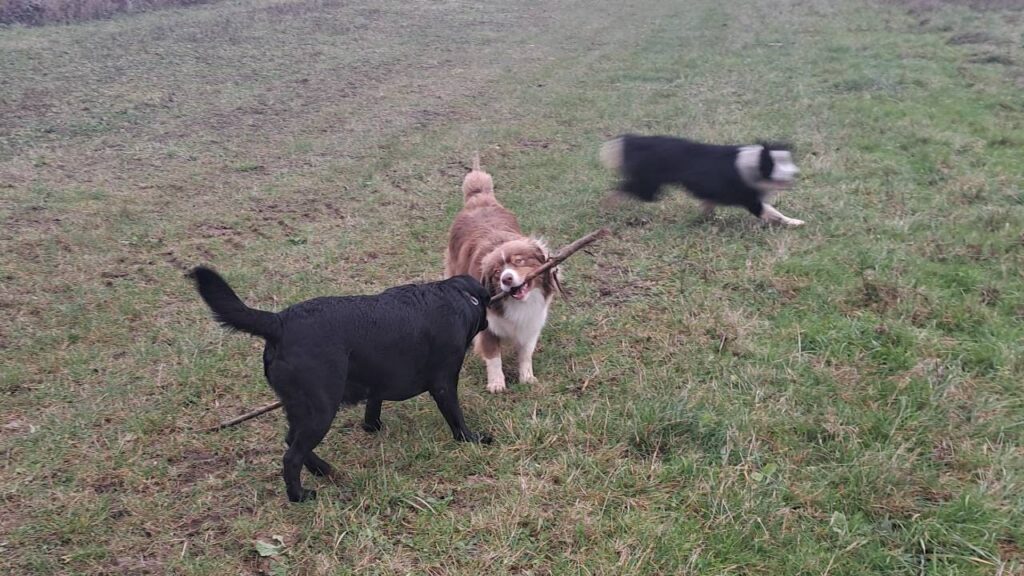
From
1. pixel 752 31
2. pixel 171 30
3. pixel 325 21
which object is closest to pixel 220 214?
pixel 171 30

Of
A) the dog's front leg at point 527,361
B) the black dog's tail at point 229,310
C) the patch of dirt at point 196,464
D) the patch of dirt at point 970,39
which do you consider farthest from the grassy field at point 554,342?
the patch of dirt at point 970,39

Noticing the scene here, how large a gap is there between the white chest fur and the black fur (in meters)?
3.00

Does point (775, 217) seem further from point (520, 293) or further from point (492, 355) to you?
point (492, 355)

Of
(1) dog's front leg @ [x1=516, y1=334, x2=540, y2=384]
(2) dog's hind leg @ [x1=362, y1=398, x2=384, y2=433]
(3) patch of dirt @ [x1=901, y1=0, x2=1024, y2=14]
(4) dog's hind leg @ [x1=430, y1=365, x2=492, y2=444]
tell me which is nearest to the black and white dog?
(1) dog's front leg @ [x1=516, y1=334, x2=540, y2=384]

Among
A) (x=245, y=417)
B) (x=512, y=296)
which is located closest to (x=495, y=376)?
(x=512, y=296)

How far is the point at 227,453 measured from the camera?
151 inches

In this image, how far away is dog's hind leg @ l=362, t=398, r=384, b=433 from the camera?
3.91m

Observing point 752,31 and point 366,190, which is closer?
point 366,190

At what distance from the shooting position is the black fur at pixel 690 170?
22.3ft

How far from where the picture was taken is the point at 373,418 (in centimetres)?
400

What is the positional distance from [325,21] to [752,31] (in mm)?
11312

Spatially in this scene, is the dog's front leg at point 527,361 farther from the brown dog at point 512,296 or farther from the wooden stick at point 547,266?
the wooden stick at point 547,266

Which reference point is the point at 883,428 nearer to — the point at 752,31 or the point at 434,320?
the point at 434,320

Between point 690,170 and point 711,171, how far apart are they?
0.24 m
